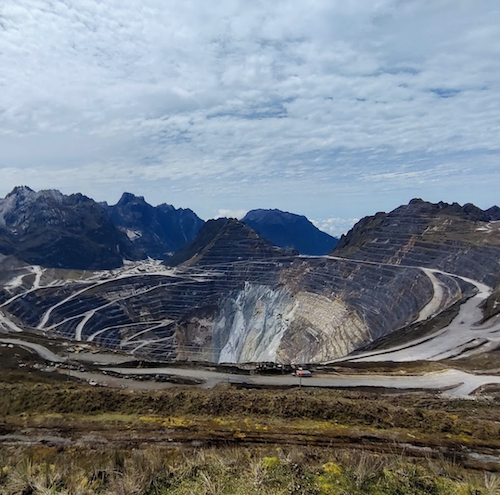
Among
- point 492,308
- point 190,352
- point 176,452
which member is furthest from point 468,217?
point 176,452

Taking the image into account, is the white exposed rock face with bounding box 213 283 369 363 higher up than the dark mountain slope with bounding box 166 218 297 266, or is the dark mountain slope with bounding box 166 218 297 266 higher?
the dark mountain slope with bounding box 166 218 297 266

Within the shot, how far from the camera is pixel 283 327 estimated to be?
127500mm

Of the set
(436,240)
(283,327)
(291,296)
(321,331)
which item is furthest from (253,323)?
(436,240)

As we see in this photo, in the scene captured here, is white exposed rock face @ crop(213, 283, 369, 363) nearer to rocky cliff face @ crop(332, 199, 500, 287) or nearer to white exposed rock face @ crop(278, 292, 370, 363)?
white exposed rock face @ crop(278, 292, 370, 363)

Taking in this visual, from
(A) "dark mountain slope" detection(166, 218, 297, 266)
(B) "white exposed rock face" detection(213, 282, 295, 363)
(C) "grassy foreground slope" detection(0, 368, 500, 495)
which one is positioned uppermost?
(A) "dark mountain slope" detection(166, 218, 297, 266)

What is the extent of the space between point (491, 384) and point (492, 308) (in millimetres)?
39055

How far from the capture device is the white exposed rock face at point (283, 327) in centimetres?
10475

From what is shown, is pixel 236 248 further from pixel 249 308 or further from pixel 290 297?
pixel 290 297

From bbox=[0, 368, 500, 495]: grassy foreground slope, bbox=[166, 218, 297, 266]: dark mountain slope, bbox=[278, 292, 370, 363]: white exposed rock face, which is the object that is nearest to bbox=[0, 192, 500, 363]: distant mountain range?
bbox=[278, 292, 370, 363]: white exposed rock face

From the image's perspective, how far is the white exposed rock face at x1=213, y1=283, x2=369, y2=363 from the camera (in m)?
105

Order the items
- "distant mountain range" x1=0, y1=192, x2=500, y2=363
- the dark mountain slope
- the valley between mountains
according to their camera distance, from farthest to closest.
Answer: the dark mountain slope < "distant mountain range" x1=0, y1=192, x2=500, y2=363 < the valley between mountains

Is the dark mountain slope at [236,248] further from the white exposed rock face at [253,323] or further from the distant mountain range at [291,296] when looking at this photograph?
the white exposed rock face at [253,323]

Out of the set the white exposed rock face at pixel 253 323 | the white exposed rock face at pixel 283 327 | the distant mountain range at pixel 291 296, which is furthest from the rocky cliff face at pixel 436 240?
the white exposed rock face at pixel 253 323

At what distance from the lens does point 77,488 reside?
33.4 ft
